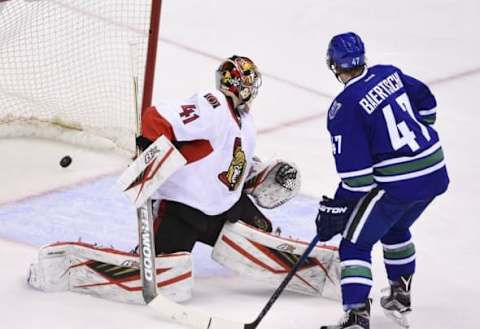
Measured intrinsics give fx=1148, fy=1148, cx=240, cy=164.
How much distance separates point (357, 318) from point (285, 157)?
1.48m

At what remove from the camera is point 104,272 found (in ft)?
9.84

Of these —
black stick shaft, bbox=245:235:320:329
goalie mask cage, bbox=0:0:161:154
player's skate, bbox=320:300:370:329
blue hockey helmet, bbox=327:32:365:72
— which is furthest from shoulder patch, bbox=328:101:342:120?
goalie mask cage, bbox=0:0:161:154

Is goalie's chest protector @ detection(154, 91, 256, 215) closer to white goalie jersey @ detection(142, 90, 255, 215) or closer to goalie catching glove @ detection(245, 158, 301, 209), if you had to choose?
white goalie jersey @ detection(142, 90, 255, 215)

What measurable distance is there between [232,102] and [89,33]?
56.5 inches

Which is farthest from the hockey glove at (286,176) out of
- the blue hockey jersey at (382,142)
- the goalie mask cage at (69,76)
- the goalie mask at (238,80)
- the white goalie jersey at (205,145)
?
the goalie mask cage at (69,76)

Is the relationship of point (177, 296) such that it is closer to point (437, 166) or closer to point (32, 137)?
point (437, 166)

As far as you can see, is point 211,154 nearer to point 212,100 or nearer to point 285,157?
point 212,100

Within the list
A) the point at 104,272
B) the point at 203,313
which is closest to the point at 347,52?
the point at 203,313

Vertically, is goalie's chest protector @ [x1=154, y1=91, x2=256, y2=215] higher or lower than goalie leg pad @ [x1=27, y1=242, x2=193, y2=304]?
higher

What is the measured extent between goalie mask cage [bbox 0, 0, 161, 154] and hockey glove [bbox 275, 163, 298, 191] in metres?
0.88

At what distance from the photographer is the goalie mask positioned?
9.98 feet

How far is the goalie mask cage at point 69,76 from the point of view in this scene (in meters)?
4.09

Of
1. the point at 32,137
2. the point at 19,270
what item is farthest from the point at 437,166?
the point at 32,137

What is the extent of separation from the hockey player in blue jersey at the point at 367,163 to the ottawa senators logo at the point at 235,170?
38 centimetres
